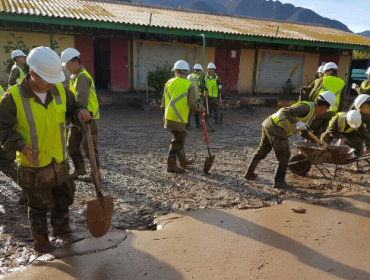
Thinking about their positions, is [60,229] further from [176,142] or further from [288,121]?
[288,121]

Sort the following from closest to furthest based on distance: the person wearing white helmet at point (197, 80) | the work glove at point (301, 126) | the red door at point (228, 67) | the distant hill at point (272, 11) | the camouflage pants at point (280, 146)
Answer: the work glove at point (301, 126) < the camouflage pants at point (280, 146) < the person wearing white helmet at point (197, 80) < the red door at point (228, 67) < the distant hill at point (272, 11)

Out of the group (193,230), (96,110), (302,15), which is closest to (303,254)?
(193,230)

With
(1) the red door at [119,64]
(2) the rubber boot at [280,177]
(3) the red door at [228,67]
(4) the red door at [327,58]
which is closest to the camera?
(2) the rubber boot at [280,177]

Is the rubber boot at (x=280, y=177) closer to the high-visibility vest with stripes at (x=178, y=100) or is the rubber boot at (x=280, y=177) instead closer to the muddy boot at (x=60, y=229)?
the high-visibility vest with stripes at (x=178, y=100)

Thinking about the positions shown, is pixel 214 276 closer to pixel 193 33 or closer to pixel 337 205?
pixel 337 205

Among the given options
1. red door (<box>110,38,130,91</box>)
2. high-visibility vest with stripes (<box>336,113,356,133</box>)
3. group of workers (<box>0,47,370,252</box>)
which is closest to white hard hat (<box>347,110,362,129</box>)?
high-visibility vest with stripes (<box>336,113,356,133</box>)

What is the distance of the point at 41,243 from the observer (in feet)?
9.52

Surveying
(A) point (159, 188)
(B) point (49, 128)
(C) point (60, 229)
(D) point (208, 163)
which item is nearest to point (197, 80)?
(D) point (208, 163)

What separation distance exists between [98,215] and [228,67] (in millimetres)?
12401

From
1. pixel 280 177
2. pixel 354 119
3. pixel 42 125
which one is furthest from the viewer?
pixel 354 119

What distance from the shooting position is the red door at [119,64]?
12383mm

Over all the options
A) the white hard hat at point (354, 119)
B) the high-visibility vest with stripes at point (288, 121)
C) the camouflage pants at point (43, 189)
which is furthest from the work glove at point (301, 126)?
the camouflage pants at point (43, 189)

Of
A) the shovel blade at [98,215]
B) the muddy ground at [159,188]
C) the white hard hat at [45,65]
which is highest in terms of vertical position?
the white hard hat at [45,65]

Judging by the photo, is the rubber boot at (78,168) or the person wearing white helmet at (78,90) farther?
the rubber boot at (78,168)
